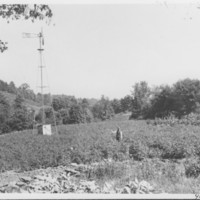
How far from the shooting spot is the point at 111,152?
9000mm

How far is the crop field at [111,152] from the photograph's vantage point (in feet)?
24.6

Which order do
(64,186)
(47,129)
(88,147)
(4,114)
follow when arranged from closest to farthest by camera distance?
(64,186)
(47,129)
(88,147)
(4,114)

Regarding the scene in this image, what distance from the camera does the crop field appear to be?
750 cm

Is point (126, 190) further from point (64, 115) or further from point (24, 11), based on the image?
point (24, 11)

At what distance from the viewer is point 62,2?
673cm

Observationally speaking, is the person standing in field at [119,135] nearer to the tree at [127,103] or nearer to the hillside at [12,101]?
the tree at [127,103]

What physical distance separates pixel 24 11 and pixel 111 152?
166 inches

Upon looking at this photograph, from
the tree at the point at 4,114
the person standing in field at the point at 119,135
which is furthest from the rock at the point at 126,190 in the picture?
the tree at the point at 4,114

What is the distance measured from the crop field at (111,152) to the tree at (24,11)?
115 inches

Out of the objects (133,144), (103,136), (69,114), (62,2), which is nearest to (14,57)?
(62,2)

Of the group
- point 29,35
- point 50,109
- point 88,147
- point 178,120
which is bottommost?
point 88,147

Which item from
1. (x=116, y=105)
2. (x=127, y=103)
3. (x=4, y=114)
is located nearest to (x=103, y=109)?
(x=116, y=105)

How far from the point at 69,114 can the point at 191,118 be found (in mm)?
4055

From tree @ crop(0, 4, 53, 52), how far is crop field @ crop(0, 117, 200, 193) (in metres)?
2.92
